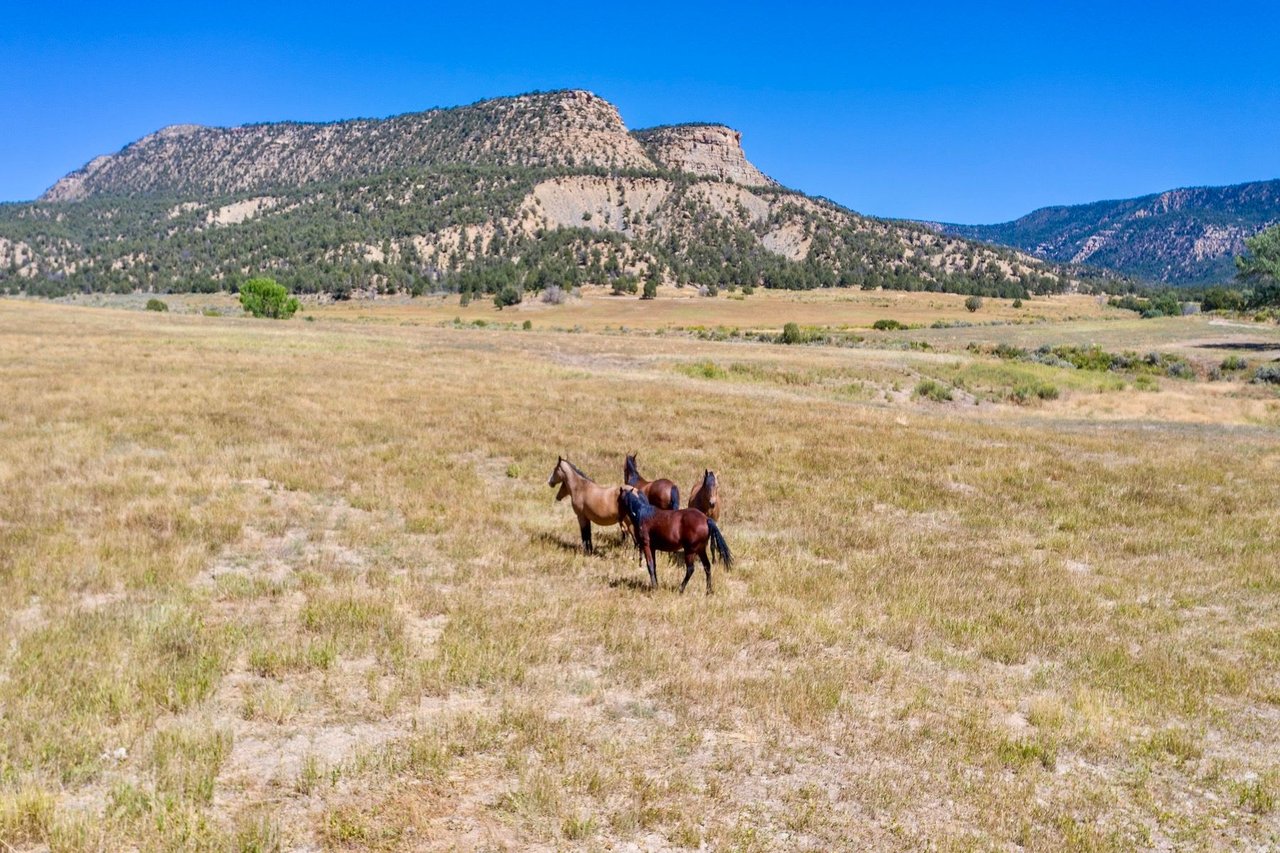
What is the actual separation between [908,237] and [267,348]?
190 meters

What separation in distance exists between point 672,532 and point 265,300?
301 feet

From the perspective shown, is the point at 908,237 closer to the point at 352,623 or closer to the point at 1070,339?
the point at 1070,339

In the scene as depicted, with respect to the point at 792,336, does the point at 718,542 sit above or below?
below

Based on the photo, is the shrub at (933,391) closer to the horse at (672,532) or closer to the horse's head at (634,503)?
the horse at (672,532)

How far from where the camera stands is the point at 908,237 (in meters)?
200

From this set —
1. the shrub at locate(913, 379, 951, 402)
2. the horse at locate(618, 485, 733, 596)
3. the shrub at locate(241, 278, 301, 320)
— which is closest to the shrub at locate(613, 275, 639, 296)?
the shrub at locate(241, 278, 301, 320)

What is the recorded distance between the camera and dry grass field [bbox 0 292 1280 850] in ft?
16.9

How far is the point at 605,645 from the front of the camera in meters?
7.88

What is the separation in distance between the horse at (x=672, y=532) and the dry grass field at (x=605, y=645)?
21.7 inches

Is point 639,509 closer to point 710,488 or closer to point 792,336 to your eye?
point 710,488

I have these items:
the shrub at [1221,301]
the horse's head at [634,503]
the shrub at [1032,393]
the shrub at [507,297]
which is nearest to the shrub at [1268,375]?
the shrub at [1032,393]

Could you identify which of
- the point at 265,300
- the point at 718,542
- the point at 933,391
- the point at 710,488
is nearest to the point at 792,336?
the point at 933,391

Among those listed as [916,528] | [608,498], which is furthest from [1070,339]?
[608,498]

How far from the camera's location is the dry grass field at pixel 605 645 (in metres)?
5.16
